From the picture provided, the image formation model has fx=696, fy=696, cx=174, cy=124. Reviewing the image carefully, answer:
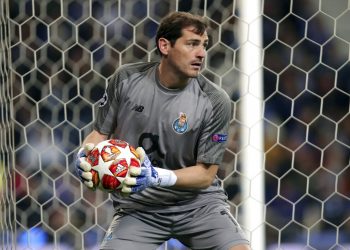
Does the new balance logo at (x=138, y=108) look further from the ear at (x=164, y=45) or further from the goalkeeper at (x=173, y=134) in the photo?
the ear at (x=164, y=45)

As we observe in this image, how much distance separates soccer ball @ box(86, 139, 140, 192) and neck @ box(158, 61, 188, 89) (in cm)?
26

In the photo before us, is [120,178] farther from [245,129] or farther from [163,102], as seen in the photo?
[245,129]

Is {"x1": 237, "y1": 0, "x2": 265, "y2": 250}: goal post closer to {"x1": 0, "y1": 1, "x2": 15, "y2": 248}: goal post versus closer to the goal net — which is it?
the goal net

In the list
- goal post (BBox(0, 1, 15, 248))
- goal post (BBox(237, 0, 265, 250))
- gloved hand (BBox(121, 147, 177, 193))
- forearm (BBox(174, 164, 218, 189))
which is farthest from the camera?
goal post (BBox(237, 0, 265, 250))

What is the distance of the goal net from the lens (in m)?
2.53

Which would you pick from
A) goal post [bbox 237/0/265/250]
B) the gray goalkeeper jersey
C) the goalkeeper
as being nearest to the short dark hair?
the goalkeeper

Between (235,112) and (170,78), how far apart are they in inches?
33.6

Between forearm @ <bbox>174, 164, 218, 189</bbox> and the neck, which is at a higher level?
the neck

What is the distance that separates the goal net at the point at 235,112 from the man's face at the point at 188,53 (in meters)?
0.86

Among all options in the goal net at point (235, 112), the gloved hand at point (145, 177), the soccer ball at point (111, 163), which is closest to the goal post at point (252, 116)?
the goal net at point (235, 112)

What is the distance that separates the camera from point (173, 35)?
1646mm

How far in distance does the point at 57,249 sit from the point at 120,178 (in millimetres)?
1091

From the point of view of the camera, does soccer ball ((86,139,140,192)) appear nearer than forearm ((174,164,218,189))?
Yes

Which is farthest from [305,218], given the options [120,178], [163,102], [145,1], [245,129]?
[120,178]
